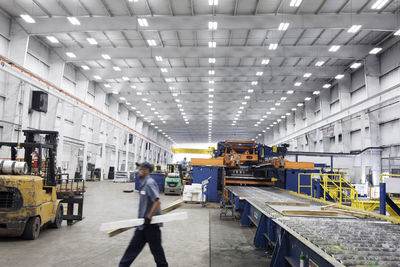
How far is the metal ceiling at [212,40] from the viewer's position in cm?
1302

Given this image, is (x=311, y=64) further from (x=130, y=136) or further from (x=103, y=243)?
(x=130, y=136)

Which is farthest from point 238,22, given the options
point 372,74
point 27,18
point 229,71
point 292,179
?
point 27,18

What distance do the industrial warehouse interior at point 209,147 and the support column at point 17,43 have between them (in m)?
0.06

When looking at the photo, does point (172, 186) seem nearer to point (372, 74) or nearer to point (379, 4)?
point (379, 4)

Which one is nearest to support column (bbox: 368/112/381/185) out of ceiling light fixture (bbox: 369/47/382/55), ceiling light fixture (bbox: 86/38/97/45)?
ceiling light fixture (bbox: 369/47/382/55)

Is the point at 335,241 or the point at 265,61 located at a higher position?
the point at 265,61

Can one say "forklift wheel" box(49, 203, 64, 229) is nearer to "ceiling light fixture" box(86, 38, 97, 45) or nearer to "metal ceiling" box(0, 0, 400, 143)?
"metal ceiling" box(0, 0, 400, 143)

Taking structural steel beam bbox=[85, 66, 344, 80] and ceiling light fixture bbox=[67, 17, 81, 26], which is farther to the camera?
structural steel beam bbox=[85, 66, 344, 80]

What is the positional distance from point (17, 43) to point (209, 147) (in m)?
11.8

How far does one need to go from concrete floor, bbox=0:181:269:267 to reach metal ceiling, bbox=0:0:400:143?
9.89 meters

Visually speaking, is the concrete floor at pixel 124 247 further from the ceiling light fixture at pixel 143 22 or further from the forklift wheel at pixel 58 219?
the ceiling light fixture at pixel 143 22

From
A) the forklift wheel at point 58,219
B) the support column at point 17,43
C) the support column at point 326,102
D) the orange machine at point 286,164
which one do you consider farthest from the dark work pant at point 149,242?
the support column at point 326,102

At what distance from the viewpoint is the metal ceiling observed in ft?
42.7

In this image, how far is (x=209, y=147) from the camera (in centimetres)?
1517
